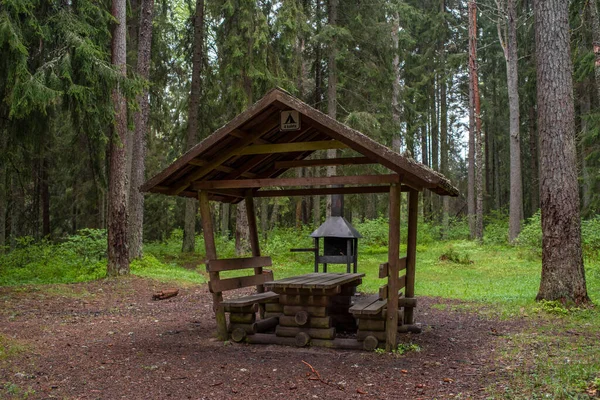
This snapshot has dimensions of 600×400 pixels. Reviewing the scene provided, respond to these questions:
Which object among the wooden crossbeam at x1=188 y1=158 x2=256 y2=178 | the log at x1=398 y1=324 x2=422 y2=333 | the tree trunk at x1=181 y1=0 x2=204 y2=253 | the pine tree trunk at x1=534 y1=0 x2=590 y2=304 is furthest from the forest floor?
the tree trunk at x1=181 y1=0 x2=204 y2=253

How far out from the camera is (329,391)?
4953 millimetres

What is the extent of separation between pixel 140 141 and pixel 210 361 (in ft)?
38.2

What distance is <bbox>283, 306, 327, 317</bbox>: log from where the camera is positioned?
6.88m

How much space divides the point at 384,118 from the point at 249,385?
17422 millimetres

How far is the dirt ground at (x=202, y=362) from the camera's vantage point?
497cm

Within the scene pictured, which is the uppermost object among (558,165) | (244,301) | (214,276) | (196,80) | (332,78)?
(332,78)

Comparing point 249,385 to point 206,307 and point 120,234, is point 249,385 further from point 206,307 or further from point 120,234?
point 120,234

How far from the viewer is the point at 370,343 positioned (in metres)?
6.46

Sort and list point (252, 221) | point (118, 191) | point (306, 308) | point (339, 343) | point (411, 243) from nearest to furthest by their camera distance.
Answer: point (339, 343) → point (306, 308) → point (411, 243) → point (252, 221) → point (118, 191)

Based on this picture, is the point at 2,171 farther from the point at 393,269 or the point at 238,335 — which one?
the point at 393,269

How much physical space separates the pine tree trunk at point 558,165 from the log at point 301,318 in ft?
14.0

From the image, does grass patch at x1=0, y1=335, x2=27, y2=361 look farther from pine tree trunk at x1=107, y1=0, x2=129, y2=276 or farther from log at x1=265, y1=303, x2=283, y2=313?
pine tree trunk at x1=107, y1=0, x2=129, y2=276

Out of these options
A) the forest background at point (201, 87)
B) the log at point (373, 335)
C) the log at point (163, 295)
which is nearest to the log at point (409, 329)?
the log at point (373, 335)

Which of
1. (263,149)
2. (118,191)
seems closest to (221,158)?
(263,149)
